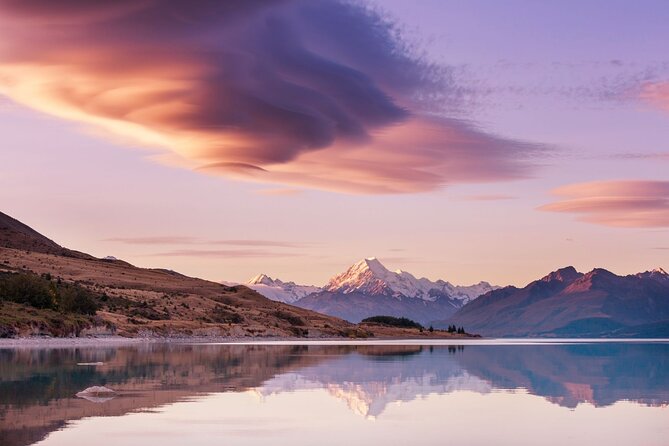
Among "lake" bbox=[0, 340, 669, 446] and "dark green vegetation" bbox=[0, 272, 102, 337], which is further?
"dark green vegetation" bbox=[0, 272, 102, 337]

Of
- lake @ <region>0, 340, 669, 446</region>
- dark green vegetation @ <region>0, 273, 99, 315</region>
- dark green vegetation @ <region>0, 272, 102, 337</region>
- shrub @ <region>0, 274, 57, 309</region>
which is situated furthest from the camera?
dark green vegetation @ <region>0, 273, 99, 315</region>

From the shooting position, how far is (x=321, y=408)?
4978cm

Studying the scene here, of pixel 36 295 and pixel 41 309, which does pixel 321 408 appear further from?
pixel 36 295

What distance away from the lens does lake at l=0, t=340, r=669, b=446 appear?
126 feet

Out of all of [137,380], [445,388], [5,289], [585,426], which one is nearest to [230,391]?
[137,380]

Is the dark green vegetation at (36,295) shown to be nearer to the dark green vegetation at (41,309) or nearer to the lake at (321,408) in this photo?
the dark green vegetation at (41,309)

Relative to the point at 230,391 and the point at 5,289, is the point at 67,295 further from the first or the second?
the point at 230,391

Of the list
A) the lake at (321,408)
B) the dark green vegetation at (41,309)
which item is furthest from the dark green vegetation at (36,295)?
the lake at (321,408)

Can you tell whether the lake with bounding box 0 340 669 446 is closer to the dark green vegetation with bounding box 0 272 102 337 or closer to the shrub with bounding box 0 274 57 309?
the dark green vegetation with bounding box 0 272 102 337

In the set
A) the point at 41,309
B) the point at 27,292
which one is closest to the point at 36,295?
the point at 27,292

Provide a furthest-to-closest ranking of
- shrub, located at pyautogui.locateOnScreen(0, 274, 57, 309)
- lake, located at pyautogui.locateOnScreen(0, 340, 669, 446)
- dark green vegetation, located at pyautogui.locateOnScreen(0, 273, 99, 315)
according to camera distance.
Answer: dark green vegetation, located at pyautogui.locateOnScreen(0, 273, 99, 315) → shrub, located at pyautogui.locateOnScreen(0, 274, 57, 309) → lake, located at pyautogui.locateOnScreen(0, 340, 669, 446)

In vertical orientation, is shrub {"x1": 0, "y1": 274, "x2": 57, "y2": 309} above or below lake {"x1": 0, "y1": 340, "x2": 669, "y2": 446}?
above

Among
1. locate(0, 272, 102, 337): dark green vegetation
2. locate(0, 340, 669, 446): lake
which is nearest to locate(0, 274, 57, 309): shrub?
locate(0, 272, 102, 337): dark green vegetation

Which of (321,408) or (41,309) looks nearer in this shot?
(321,408)
